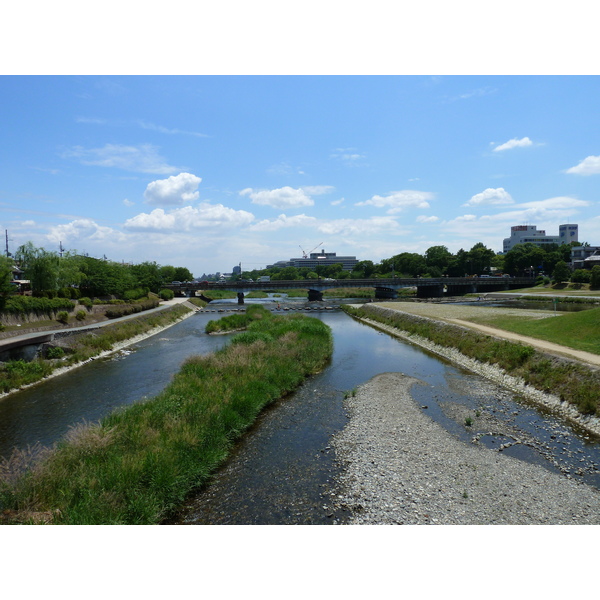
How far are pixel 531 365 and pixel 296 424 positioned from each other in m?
15.7

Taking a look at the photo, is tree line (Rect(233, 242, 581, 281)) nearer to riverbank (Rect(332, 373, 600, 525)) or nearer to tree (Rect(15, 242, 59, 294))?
riverbank (Rect(332, 373, 600, 525))

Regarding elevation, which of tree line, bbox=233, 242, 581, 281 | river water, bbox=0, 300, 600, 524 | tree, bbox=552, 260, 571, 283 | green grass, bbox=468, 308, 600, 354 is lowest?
river water, bbox=0, 300, 600, 524

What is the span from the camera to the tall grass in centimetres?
1823

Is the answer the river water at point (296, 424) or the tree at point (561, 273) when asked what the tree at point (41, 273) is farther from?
the tree at point (561, 273)

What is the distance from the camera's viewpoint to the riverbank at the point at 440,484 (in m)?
10.7

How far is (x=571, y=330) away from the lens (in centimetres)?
2736

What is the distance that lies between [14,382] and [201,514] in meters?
20.5

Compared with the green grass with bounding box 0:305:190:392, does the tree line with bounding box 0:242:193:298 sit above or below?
above

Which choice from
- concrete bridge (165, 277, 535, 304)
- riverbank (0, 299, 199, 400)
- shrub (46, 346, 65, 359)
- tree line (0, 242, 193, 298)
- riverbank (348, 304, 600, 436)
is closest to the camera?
riverbank (348, 304, 600, 436)

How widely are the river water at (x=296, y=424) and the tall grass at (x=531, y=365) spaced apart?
5.90 ft

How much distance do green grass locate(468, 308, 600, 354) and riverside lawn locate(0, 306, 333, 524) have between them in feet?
64.5

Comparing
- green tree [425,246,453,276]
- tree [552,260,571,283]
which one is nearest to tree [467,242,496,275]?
green tree [425,246,453,276]

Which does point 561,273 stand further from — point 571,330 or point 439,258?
point 571,330

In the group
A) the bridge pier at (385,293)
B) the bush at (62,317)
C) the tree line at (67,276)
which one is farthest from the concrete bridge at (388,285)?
the bush at (62,317)
